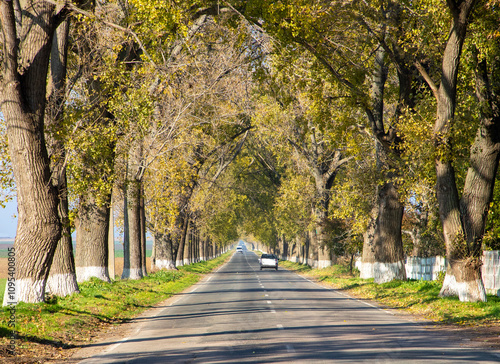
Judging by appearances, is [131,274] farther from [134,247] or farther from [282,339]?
[282,339]

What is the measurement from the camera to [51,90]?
62.5 ft

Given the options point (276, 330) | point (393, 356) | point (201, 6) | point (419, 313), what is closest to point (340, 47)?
point (201, 6)

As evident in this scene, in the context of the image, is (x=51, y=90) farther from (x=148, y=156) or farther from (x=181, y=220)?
(x=181, y=220)

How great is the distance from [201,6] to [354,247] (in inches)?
1113

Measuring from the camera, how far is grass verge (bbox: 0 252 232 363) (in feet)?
37.4

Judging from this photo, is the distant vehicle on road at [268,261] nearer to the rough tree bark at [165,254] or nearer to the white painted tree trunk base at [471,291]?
the rough tree bark at [165,254]

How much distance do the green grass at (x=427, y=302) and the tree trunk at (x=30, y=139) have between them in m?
10.7

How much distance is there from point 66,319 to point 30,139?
4.64 metres

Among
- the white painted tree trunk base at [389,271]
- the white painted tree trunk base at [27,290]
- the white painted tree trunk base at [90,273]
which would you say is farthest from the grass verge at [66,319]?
the white painted tree trunk base at [389,271]

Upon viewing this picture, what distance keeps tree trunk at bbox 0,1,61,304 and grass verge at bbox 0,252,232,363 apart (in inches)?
39.6

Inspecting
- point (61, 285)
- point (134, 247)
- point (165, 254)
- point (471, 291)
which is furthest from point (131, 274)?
point (471, 291)

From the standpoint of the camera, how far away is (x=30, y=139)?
15242 millimetres

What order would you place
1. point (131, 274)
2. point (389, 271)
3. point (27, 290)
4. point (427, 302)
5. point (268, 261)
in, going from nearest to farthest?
point (27, 290)
point (427, 302)
point (389, 271)
point (131, 274)
point (268, 261)

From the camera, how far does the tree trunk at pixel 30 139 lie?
1497 centimetres
